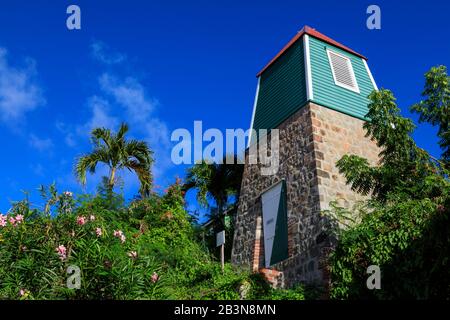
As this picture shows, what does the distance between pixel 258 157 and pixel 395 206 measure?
6.50 metres

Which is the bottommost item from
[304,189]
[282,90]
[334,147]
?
[304,189]

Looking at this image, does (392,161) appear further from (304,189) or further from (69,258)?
(69,258)

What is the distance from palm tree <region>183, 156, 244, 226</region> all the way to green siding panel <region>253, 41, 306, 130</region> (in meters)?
3.68

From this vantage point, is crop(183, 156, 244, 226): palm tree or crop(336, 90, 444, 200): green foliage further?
crop(183, 156, 244, 226): palm tree

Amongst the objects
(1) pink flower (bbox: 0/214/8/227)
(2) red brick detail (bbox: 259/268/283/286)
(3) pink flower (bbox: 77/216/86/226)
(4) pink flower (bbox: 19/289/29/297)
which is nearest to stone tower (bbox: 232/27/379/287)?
(2) red brick detail (bbox: 259/268/283/286)

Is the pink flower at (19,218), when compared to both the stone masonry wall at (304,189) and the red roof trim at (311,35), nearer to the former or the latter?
the stone masonry wall at (304,189)

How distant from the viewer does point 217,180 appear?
57.9 feet

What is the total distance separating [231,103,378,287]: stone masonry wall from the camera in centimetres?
989

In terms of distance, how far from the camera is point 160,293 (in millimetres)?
5484

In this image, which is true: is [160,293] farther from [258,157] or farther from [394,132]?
[258,157]

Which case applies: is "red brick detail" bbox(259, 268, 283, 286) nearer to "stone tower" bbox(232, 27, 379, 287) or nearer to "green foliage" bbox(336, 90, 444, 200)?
"stone tower" bbox(232, 27, 379, 287)

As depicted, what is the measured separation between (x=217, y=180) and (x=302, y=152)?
6.68 metres

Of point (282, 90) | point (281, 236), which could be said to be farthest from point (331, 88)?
point (281, 236)
